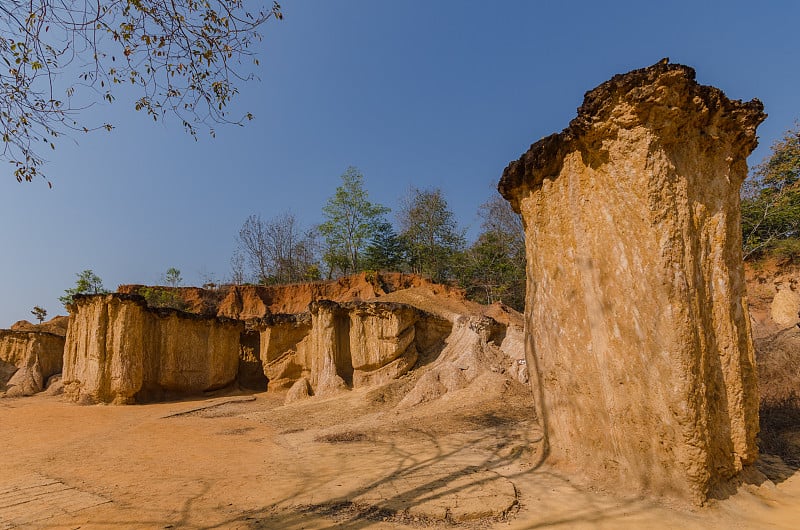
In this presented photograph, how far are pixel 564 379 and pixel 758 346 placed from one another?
8.37m

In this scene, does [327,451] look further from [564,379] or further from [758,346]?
[758,346]

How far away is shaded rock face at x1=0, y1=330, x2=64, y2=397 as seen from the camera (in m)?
20.1

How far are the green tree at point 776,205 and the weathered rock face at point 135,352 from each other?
2631cm

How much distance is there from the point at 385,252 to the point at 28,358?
23.0m

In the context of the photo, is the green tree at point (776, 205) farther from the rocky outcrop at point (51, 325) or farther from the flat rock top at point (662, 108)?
the rocky outcrop at point (51, 325)

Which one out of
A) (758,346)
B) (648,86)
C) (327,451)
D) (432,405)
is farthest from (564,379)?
(758,346)

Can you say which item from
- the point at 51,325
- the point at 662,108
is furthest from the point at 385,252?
the point at 662,108

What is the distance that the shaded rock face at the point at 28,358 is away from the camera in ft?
65.9

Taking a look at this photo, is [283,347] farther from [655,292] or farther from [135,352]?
[655,292]

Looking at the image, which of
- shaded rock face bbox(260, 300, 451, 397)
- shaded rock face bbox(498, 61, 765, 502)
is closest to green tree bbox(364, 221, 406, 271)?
shaded rock face bbox(260, 300, 451, 397)

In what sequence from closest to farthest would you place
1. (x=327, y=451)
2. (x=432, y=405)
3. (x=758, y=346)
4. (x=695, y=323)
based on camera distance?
(x=695, y=323), (x=327, y=451), (x=758, y=346), (x=432, y=405)

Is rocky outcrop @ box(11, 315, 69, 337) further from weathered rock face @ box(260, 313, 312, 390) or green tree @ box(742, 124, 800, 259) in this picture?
green tree @ box(742, 124, 800, 259)

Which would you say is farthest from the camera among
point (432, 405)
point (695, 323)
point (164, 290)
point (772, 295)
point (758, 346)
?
point (164, 290)

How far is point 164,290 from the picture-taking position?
100 feet
